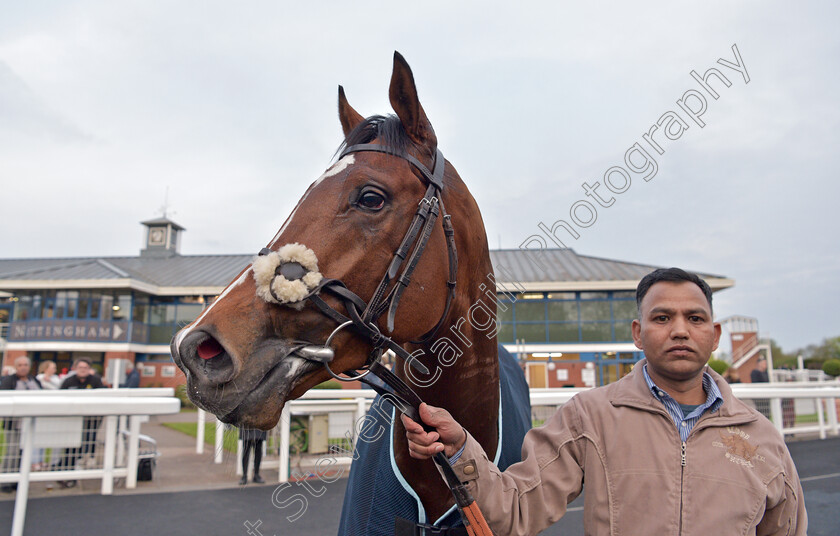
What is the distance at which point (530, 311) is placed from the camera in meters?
20.7

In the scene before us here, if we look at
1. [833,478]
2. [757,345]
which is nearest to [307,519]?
[833,478]

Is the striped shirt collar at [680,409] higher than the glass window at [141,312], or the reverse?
the glass window at [141,312]

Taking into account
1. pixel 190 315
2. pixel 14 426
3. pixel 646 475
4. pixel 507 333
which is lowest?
pixel 14 426

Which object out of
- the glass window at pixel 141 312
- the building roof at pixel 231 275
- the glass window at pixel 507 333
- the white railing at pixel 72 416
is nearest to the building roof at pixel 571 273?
the building roof at pixel 231 275

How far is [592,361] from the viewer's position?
19.9m

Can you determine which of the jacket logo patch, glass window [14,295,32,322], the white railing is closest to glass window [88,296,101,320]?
glass window [14,295,32,322]

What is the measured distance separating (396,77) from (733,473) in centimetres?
143

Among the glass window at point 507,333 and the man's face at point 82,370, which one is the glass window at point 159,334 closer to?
the glass window at point 507,333

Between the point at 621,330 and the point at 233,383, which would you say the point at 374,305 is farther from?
the point at 621,330

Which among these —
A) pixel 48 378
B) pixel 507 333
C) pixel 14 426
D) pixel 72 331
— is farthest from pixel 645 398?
pixel 72 331

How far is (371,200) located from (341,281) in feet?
0.86

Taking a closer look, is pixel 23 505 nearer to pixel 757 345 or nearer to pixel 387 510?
pixel 387 510

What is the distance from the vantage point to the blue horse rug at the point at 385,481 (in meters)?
1.62

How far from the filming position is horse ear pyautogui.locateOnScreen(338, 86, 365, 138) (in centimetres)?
184
